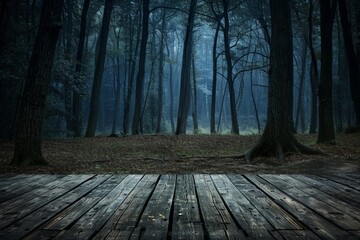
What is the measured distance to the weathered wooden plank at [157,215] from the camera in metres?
2.40

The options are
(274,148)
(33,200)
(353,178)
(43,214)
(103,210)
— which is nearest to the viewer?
(43,214)

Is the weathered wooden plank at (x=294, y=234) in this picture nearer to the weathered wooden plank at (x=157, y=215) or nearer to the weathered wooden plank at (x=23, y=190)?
the weathered wooden plank at (x=157, y=215)

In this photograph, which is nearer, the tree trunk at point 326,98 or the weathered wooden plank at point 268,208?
the weathered wooden plank at point 268,208

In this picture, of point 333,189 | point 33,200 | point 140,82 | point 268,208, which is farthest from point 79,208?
point 140,82

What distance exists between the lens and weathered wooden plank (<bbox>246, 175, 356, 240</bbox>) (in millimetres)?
2387

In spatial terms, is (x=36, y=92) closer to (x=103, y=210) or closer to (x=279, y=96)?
(x=103, y=210)

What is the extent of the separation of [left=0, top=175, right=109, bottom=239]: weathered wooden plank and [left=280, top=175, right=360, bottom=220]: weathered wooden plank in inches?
114

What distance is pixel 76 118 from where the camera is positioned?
811 inches

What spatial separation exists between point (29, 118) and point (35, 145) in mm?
724

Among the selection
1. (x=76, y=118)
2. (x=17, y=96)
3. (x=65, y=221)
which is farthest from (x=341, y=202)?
(x=76, y=118)

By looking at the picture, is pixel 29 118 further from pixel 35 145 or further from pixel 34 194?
pixel 34 194

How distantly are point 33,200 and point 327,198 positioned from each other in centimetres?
348

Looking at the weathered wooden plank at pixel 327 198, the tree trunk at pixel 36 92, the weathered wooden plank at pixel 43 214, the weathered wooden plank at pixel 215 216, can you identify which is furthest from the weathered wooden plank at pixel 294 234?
the tree trunk at pixel 36 92

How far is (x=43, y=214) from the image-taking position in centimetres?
297
